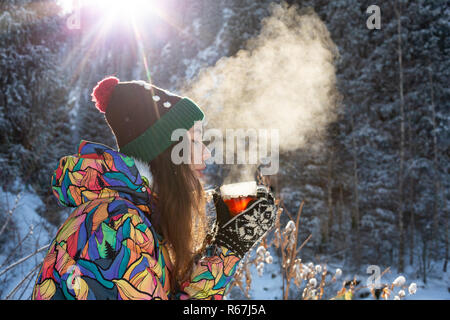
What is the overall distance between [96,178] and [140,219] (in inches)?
6.7

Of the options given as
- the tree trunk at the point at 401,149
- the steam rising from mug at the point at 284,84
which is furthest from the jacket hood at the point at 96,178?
the tree trunk at the point at 401,149

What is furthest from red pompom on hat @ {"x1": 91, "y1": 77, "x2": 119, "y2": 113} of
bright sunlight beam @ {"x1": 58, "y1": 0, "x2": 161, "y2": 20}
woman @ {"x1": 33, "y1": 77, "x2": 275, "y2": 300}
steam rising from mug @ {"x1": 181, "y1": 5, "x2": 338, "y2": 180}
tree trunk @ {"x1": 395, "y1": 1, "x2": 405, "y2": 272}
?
bright sunlight beam @ {"x1": 58, "y1": 0, "x2": 161, "y2": 20}

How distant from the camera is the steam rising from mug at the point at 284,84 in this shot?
14.8m

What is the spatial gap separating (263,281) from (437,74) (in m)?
11.6

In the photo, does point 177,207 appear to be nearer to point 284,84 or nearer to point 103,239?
point 103,239

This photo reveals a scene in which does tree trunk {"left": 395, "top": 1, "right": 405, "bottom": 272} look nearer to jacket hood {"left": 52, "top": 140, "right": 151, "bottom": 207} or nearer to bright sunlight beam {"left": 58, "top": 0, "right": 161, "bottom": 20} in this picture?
jacket hood {"left": 52, "top": 140, "right": 151, "bottom": 207}

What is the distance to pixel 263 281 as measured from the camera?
13.4 m

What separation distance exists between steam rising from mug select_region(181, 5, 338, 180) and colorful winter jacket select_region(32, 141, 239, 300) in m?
12.7

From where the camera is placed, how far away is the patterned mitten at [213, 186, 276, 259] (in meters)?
1.13

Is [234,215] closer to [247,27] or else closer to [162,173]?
Answer: [162,173]

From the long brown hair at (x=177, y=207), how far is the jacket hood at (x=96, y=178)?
8 cm

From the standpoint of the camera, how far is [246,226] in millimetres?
1132

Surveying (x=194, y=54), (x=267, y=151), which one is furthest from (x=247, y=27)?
(x=194, y=54)

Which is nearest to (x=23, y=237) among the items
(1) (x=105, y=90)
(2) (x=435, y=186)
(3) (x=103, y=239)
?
(1) (x=105, y=90)
